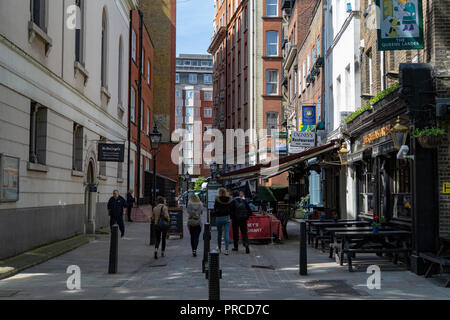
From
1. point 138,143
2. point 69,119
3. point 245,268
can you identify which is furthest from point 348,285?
point 138,143

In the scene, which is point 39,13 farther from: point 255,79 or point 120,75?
point 255,79

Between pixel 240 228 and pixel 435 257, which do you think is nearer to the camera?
pixel 435 257

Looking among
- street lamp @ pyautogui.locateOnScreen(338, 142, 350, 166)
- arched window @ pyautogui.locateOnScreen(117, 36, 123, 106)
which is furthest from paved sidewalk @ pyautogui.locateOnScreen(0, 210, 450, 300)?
arched window @ pyautogui.locateOnScreen(117, 36, 123, 106)

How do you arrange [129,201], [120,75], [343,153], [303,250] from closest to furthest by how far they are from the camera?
[303,250]
[343,153]
[129,201]
[120,75]

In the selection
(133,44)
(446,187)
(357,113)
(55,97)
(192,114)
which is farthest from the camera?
(192,114)

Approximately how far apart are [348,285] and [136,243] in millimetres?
9586

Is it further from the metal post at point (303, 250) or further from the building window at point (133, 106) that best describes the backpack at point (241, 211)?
the building window at point (133, 106)

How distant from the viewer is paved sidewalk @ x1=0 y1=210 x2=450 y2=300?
8.56 m

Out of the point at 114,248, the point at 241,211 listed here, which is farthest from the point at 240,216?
the point at 114,248

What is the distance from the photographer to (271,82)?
47.0 m

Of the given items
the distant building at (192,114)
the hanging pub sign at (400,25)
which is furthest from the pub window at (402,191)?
the distant building at (192,114)

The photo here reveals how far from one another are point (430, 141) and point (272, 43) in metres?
39.1

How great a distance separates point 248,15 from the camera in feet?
164

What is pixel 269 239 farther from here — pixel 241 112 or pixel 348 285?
pixel 241 112
